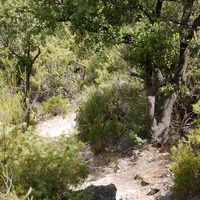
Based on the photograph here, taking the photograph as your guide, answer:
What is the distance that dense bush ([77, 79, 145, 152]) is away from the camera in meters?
10.4

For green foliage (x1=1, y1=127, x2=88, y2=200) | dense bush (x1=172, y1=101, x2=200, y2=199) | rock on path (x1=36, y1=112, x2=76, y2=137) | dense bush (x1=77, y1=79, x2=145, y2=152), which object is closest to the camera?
green foliage (x1=1, y1=127, x2=88, y2=200)

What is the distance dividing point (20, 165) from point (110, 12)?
417 centimetres

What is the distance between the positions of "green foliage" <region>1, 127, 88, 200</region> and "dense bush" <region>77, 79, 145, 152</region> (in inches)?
190

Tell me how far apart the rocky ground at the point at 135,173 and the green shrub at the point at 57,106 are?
618 cm

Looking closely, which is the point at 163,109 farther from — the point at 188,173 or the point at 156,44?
the point at 188,173

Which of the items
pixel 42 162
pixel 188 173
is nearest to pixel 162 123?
pixel 188 173

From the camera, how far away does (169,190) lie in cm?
617

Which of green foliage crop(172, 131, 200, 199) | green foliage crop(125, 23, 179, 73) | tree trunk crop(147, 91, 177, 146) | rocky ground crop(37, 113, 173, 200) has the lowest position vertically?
rocky ground crop(37, 113, 173, 200)

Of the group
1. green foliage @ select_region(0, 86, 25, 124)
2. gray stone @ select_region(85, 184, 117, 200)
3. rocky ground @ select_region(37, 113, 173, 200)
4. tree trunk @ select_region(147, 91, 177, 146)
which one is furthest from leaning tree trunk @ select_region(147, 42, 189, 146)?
gray stone @ select_region(85, 184, 117, 200)

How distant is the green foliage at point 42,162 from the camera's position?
15.2 ft

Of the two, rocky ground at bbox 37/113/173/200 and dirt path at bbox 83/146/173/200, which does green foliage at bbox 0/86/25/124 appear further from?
dirt path at bbox 83/146/173/200

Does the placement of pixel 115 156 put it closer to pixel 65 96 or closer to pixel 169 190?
pixel 169 190

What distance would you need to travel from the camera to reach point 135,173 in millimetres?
8305

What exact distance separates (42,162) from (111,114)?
6958mm
